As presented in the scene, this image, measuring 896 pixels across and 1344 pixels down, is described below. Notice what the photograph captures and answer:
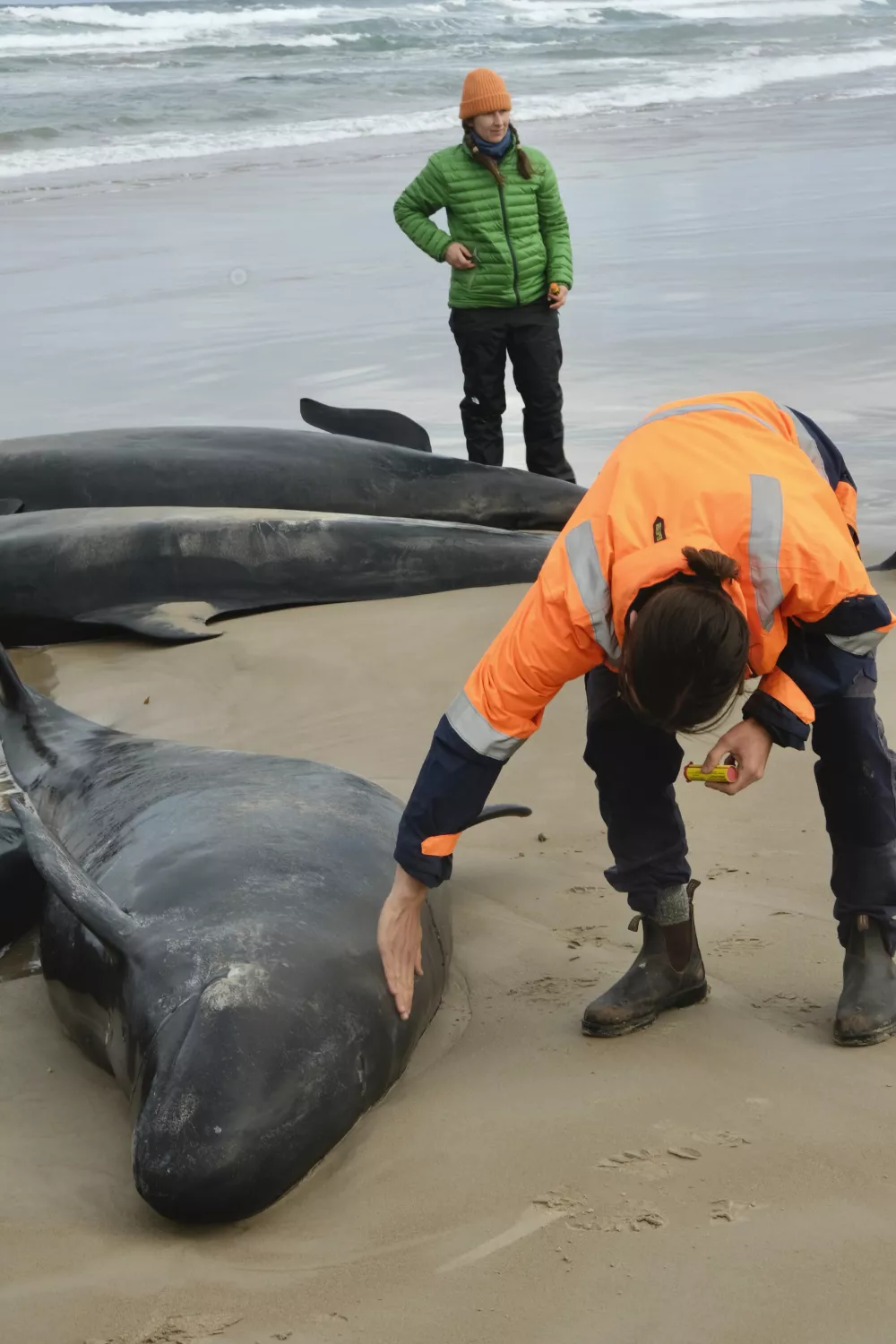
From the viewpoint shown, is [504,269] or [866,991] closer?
[866,991]

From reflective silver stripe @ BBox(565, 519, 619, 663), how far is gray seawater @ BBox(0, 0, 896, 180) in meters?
21.0

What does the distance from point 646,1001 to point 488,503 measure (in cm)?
515

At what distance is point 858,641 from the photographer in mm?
3422

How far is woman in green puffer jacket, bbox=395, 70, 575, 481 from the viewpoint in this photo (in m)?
9.01

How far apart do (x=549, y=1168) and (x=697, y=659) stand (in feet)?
3.41

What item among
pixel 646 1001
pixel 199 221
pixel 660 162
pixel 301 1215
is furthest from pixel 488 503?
pixel 660 162

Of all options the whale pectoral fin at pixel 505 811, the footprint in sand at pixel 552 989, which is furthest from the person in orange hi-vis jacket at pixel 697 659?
the whale pectoral fin at pixel 505 811

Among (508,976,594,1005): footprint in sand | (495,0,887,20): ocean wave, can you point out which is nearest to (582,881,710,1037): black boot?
(508,976,594,1005): footprint in sand

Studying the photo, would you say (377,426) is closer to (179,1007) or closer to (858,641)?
(858,641)

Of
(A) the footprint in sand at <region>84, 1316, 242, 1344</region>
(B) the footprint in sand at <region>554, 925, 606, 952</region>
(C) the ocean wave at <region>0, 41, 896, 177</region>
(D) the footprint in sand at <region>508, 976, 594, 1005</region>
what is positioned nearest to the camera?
(A) the footprint in sand at <region>84, 1316, 242, 1344</region>

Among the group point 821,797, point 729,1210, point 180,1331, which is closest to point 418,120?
point 821,797

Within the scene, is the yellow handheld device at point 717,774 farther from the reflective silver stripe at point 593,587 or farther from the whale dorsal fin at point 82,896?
the whale dorsal fin at point 82,896

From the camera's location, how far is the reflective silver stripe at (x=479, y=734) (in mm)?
3264

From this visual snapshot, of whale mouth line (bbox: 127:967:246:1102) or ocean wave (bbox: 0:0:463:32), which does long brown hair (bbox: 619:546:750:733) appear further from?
ocean wave (bbox: 0:0:463:32)
